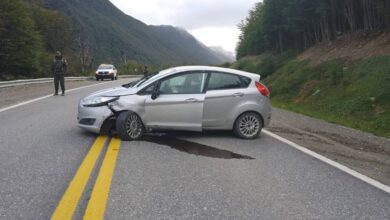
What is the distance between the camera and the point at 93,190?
500 cm

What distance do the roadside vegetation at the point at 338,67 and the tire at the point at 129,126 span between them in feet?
24.1

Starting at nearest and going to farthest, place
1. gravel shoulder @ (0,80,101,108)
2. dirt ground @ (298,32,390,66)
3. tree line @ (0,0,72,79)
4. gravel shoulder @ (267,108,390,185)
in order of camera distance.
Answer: gravel shoulder @ (267,108,390,185) < gravel shoulder @ (0,80,101,108) < dirt ground @ (298,32,390,66) < tree line @ (0,0,72,79)

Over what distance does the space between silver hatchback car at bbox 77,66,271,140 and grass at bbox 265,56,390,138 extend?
5116mm

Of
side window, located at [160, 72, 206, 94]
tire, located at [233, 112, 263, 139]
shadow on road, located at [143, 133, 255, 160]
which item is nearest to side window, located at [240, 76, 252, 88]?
tire, located at [233, 112, 263, 139]

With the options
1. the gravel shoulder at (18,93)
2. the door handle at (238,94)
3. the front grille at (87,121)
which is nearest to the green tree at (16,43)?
the gravel shoulder at (18,93)

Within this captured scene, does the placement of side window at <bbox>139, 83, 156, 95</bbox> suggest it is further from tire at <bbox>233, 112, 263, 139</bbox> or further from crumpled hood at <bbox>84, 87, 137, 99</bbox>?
tire at <bbox>233, 112, 263, 139</bbox>

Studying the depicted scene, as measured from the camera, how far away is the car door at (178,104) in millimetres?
8492

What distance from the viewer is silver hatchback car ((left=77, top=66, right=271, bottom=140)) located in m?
8.40

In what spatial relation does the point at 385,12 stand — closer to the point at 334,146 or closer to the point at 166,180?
the point at 334,146

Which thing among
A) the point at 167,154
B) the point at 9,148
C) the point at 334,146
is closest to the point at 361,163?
the point at 334,146

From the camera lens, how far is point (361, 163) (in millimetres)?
7301

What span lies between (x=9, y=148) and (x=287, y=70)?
85.9ft

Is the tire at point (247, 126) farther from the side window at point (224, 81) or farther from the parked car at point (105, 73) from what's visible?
the parked car at point (105, 73)

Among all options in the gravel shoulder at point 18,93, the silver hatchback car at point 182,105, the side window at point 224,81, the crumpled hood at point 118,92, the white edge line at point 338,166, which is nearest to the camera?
the white edge line at point 338,166
